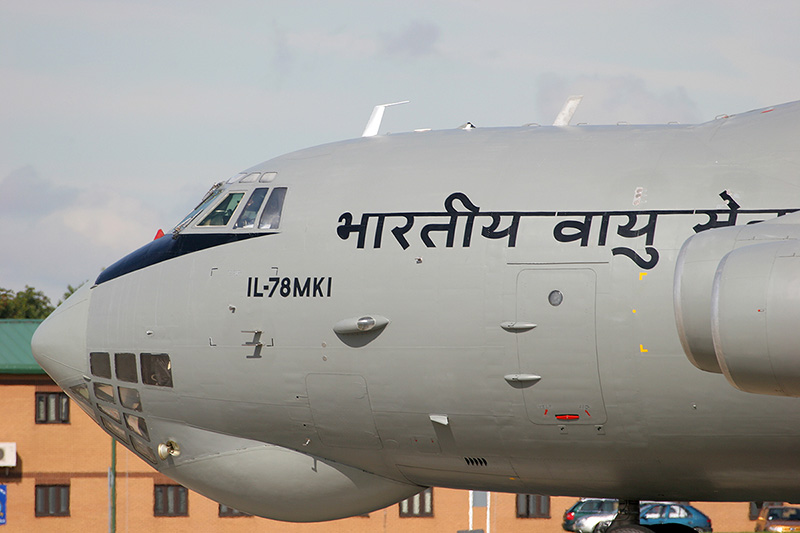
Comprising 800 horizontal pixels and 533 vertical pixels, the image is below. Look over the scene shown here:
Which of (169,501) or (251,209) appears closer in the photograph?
(251,209)

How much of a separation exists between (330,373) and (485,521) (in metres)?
28.8

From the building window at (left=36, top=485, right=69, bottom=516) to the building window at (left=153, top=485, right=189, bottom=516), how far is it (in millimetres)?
3229

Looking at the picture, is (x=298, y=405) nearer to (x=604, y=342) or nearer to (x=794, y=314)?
(x=604, y=342)

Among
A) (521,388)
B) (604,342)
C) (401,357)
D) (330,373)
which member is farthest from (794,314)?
(330,373)

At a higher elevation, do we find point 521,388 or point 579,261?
point 579,261

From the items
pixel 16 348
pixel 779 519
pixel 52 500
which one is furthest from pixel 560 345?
pixel 52 500

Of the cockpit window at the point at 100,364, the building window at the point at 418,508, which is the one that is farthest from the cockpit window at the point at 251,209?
the building window at the point at 418,508

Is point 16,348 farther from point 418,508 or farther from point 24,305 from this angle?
point 24,305

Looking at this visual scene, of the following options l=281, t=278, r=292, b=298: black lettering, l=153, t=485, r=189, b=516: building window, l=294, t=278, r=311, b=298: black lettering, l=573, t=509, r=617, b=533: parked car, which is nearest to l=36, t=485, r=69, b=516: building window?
l=153, t=485, r=189, b=516: building window

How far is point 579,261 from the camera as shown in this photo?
404 inches

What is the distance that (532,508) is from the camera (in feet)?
129

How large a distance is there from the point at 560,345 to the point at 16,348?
32.7m

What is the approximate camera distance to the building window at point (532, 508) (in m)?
39.3

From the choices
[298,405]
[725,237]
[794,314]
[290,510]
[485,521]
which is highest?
[725,237]
